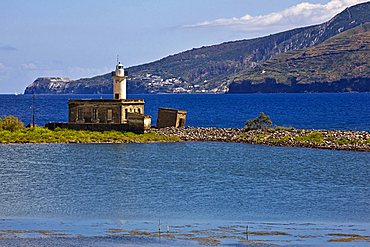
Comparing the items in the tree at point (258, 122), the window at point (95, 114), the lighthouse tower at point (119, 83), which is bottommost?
the tree at point (258, 122)

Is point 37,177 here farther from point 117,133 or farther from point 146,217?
point 117,133

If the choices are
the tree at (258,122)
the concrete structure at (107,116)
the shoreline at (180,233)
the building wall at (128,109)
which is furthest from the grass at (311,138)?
the shoreline at (180,233)

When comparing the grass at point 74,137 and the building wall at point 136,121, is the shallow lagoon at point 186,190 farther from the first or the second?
the building wall at point 136,121

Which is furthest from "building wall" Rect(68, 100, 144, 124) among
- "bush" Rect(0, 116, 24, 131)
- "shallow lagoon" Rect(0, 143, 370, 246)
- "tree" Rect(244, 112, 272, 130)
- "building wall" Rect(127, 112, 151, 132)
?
"tree" Rect(244, 112, 272, 130)

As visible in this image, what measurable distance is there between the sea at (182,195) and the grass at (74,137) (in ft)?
14.5

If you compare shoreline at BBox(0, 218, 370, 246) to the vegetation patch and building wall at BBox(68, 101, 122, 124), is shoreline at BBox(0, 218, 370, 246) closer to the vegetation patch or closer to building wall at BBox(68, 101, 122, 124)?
the vegetation patch

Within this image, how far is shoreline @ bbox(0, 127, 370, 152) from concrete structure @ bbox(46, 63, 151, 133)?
3.30ft

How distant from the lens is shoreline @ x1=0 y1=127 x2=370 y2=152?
238 ft

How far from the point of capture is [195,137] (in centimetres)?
7912

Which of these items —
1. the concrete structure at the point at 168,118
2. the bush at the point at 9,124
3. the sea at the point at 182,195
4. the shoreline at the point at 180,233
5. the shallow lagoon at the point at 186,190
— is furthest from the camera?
the concrete structure at the point at 168,118

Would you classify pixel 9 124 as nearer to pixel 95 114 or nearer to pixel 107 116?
pixel 95 114

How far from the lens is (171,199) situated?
4244 centimetres

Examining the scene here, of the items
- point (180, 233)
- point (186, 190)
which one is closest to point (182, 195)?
point (186, 190)

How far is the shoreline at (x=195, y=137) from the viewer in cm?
7262
